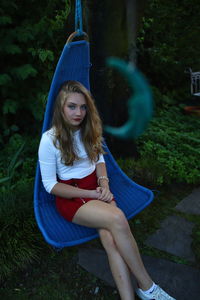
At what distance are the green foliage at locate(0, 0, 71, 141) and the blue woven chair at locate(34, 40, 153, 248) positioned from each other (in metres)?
0.83

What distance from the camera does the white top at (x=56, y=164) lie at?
188cm

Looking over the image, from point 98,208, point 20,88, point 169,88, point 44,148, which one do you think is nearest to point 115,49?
point 20,88

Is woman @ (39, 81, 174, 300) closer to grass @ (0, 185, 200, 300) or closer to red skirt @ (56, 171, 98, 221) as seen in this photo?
red skirt @ (56, 171, 98, 221)

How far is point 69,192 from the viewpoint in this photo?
188 cm

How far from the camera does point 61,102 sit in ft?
6.21

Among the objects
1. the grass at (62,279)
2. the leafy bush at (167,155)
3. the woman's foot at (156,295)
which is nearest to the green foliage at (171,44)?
the leafy bush at (167,155)

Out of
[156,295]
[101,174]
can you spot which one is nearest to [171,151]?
[101,174]

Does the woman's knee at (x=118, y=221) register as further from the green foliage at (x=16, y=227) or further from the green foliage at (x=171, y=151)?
the green foliage at (x=171, y=151)

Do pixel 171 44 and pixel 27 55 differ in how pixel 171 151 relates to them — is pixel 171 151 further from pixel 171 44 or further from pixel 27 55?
pixel 171 44

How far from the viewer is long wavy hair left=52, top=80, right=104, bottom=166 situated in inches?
74.7

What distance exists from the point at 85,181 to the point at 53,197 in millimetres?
276

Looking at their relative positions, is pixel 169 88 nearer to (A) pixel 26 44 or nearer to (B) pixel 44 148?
(A) pixel 26 44

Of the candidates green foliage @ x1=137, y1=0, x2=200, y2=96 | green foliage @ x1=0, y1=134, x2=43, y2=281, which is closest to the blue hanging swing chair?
green foliage @ x1=0, y1=134, x2=43, y2=281

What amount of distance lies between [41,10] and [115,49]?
895 mm
